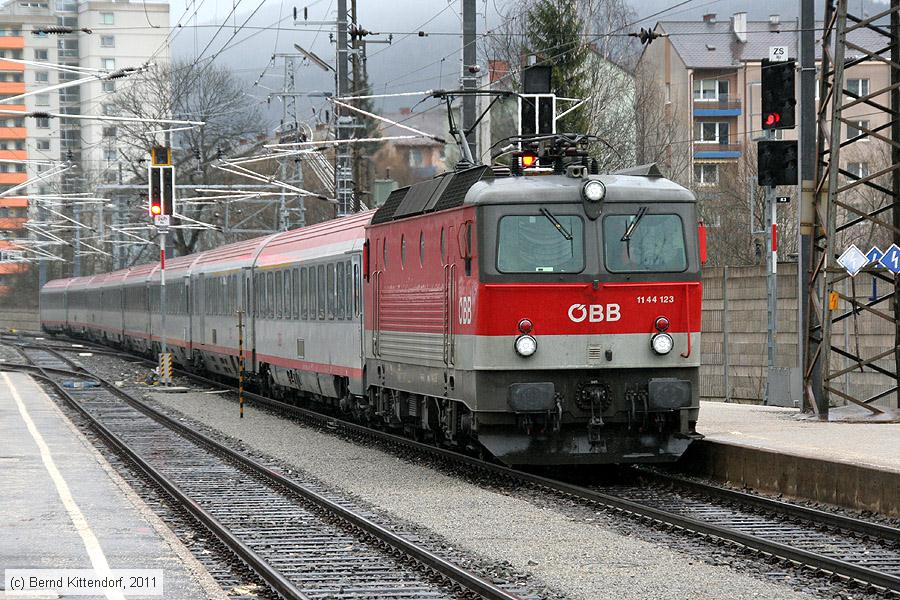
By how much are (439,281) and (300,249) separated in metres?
10.4

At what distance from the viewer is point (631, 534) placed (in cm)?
1163

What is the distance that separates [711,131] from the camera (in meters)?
88.4

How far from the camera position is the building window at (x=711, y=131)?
87.1 m

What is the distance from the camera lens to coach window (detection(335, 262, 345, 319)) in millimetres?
21753

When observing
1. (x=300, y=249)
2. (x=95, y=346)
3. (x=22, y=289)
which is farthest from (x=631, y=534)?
(x=22, y=289)

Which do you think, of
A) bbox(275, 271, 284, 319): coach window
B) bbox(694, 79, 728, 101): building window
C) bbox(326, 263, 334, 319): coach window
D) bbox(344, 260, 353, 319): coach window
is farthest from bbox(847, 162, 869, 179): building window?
bbox(344, 260, 353, 319): coach window

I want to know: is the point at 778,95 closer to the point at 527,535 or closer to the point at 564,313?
the point at 564,313

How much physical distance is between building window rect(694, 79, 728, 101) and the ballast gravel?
233 ft

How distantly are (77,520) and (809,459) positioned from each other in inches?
259

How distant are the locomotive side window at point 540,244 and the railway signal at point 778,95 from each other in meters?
6.78

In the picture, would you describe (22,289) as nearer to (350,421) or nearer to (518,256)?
(350,421)

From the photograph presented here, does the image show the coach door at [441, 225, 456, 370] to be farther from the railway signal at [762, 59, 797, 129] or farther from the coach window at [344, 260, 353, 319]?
the railway signal at [762, 59, 797, 129]

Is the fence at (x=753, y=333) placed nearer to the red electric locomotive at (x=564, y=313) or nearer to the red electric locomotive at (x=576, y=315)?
the red electric locomotive at (x=564, y=313)

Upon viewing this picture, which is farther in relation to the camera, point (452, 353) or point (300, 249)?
point (300, 249)
